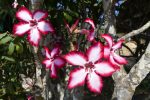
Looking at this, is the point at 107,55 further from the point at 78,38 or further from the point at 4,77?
the point at 4,77

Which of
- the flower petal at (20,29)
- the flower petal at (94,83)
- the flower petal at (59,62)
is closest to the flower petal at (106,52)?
the flower petal at (94,83)

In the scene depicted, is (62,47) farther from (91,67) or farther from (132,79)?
(91,67)

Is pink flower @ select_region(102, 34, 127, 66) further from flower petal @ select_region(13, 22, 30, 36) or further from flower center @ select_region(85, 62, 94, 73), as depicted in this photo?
flower petal @ select_region(13, 22, 30, 36)

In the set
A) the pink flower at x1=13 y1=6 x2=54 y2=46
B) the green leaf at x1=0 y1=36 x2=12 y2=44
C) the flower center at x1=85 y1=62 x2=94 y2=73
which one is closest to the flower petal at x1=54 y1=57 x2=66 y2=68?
the pink flower at x1=13 y1=6 x2=54 y2=46

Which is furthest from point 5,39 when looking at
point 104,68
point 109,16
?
point 104,68

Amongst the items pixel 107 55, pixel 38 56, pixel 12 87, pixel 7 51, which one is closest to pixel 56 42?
pixel 38 56

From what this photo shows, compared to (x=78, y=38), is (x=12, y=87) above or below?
below
